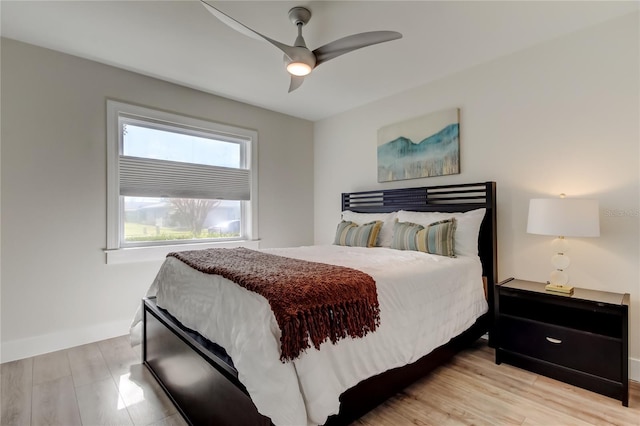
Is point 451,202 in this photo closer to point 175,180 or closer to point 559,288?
point 559,288

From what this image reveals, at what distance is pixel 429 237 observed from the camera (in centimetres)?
271

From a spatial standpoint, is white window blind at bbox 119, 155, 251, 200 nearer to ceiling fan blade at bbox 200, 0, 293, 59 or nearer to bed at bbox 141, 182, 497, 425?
bed at bbox 141, 182, 497, 425

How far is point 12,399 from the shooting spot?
1959 millimetres

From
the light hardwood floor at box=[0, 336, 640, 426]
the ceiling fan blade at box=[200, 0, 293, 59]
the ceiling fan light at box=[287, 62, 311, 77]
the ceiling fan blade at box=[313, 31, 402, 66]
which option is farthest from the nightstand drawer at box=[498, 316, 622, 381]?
the ceiling fan blade at box=[200, 0, 293, 59]

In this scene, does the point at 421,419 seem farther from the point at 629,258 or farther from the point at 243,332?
the point at 629,258

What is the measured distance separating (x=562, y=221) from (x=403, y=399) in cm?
161

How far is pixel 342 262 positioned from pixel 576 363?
1.69 m

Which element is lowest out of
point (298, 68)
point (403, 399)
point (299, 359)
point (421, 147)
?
point (403, 399)

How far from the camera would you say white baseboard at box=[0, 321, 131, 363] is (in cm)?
253

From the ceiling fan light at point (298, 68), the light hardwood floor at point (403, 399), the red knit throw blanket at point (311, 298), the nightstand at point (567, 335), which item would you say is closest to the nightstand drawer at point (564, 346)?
the nightstand at point (567, 335)

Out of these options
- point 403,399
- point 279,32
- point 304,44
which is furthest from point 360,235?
point 279,32

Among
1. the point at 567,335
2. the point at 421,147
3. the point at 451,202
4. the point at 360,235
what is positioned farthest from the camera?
the point at 421,147

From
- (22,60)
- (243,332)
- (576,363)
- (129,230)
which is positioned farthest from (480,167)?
(22,60)

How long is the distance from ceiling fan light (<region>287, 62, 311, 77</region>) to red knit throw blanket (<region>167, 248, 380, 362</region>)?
136 centimetres
